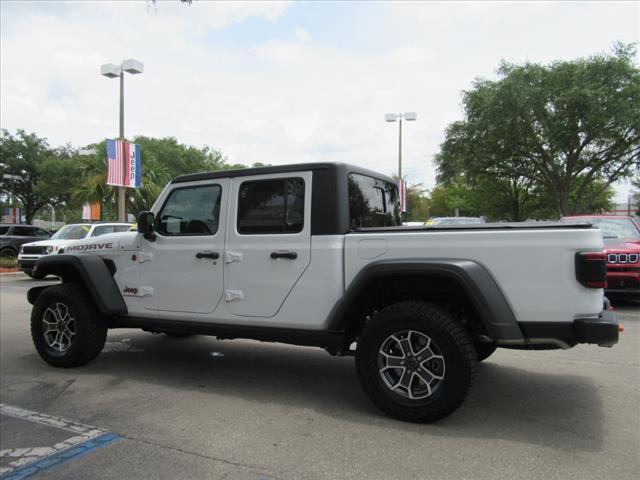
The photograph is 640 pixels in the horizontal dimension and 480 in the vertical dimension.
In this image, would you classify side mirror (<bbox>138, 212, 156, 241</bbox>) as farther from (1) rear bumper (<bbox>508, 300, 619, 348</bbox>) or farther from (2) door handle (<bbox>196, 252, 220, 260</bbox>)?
(1) rear bumper (<bbox>508, 300, 619, 348</bbox>)

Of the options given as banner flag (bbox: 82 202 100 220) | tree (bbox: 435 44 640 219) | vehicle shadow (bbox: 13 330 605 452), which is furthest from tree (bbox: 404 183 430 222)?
vehicle shadow (bbox: 13 330 605 452)

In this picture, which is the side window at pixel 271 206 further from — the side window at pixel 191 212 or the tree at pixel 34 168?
the tree at pixel 34 168

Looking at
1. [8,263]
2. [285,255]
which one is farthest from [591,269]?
[8,263]

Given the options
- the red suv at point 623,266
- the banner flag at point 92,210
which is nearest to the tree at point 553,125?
the red suv at point 623,266

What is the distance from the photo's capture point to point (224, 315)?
451cm

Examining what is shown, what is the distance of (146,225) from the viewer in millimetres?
4875

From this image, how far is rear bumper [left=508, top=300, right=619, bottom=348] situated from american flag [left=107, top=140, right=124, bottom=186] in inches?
595

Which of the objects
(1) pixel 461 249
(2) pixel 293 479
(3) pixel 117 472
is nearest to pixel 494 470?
(2) pixel 293 479

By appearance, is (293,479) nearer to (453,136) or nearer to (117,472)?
(117,472)

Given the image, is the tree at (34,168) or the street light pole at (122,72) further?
the tree at (34,168)

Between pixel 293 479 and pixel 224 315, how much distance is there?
1.83 m

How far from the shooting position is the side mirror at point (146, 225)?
4.83 m

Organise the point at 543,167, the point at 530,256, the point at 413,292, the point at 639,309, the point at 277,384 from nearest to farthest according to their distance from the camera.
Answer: the point at 530,256 → the point at 413,292 → the point at 277,384 → the point at 639,309 → the point at 543,167

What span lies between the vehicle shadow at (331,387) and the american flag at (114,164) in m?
10.9
